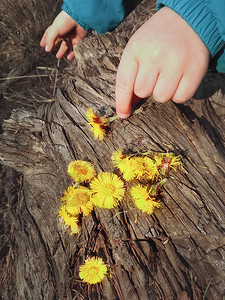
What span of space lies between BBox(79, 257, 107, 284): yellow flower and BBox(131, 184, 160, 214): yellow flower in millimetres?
316

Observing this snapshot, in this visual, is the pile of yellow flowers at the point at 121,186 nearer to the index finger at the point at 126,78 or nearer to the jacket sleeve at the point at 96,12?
the index finger at the point at 126,78

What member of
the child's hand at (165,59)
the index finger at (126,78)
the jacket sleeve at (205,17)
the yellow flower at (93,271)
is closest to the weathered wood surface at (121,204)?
the yellow flower at (93,271)

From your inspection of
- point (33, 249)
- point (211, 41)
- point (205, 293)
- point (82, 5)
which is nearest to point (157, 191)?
point (205, 293)

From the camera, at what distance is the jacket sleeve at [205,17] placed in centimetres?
120

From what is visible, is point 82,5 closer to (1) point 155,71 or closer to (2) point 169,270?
Result: (1) point 155,71

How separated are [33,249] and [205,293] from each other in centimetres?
103

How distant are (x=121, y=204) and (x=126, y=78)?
2.03 ft

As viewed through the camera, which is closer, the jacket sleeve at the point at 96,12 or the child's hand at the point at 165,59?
the child's hand at the point at 165,59

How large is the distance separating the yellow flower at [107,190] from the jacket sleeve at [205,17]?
0.76m

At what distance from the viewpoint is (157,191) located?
1.36 m

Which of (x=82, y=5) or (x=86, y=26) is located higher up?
(x=82, y=5)

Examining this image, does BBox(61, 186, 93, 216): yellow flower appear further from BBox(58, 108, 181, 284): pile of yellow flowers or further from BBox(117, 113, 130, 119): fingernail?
BBox(117, 113, 130, 119): fingernail

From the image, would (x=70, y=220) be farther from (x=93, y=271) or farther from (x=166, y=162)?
(x=166, y=162)

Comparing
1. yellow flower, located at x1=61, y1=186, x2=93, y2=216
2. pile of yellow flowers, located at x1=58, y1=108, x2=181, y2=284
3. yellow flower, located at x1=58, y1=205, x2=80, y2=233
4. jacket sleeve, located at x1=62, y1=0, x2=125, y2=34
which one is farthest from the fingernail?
jacket sleeve, located at x1=62, y1=0, x2=125, y2=34
